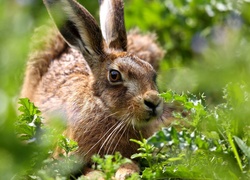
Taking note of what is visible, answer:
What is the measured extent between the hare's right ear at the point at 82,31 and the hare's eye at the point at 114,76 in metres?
0.39

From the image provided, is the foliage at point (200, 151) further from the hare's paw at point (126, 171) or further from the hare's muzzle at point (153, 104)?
the hare's muzzle at point (153, 104)

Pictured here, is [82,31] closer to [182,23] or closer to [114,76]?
[114,76]

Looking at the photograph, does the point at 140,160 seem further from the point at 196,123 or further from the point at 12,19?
the point at 12,19

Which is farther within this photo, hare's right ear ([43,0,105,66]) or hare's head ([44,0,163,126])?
Answer: hare's right ear ([43,0,105,66])

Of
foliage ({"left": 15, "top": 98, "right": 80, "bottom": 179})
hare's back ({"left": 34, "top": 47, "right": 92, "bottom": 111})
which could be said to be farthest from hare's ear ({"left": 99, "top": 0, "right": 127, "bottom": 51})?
foliage ({"left": 15, "top": 98, "right": 80, "bottom": 179})

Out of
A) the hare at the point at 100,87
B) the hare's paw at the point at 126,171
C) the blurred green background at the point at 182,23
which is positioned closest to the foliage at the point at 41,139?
the hare's paw at the point at 126,171

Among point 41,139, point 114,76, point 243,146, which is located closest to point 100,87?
point 114,76

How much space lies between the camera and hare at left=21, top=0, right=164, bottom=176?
535 cm

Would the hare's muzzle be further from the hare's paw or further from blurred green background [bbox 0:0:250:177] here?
the hare's paw

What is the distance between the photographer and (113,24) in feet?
21.2

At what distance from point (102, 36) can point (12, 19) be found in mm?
3793

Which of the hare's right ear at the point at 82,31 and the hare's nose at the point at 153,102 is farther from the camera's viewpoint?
the hare's right ear at the point at 82,31

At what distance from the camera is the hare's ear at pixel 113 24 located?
6.33 meters

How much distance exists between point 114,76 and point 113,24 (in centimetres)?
89
